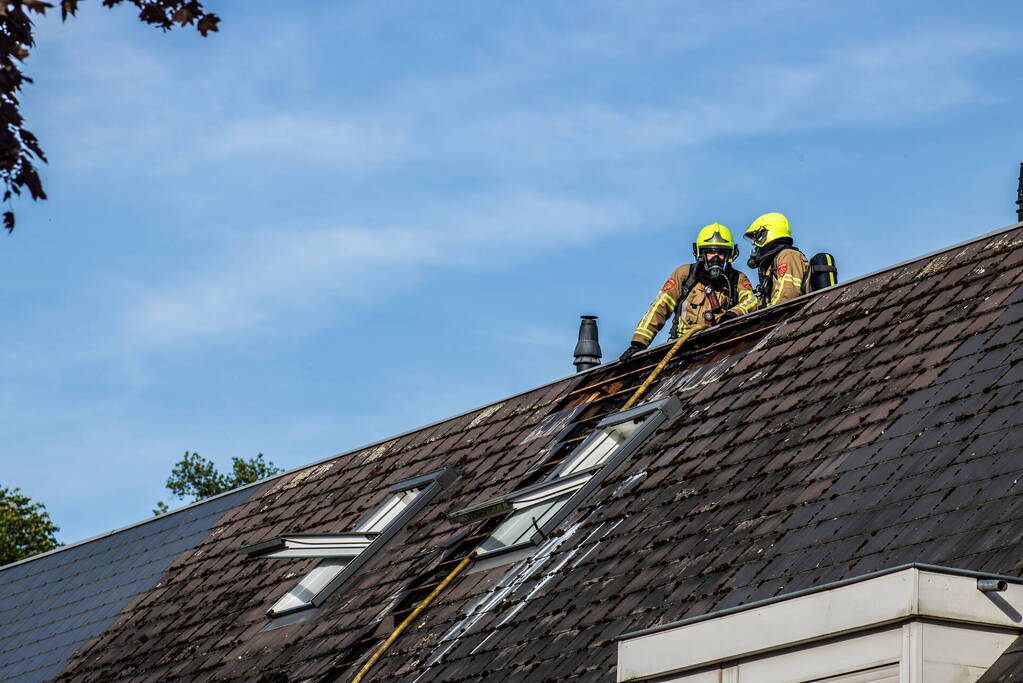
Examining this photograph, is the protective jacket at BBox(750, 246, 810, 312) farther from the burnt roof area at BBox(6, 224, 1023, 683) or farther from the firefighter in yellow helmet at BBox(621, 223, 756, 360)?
the burnt roof area at BBox(6, 224, 1023, 683)

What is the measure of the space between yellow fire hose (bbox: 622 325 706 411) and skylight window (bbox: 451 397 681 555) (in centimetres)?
69

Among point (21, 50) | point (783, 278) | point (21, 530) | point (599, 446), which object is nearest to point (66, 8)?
point (21, 50)

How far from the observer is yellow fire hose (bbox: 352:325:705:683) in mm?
13633

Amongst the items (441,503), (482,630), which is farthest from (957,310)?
(441,503)

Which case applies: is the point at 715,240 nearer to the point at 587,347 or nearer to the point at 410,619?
the point at 587,347

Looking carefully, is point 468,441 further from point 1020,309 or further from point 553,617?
point 1020,309

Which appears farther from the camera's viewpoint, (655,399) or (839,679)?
(655,399)

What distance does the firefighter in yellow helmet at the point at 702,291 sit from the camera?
17.9 m

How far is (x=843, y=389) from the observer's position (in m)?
12.6

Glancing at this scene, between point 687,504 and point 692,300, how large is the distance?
5.75 m

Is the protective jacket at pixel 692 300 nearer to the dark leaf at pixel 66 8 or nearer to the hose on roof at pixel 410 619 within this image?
the hose on roof at pixel 410 619

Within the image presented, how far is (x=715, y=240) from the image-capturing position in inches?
730

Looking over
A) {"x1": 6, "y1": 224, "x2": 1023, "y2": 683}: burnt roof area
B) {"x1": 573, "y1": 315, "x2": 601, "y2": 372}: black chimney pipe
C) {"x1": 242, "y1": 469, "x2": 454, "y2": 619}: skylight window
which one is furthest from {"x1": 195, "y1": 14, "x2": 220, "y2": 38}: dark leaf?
{"x1": 573, "y1": 315, "x2": 601, "y2": 372}: black chimney pipe

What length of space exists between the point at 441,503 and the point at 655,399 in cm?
234
